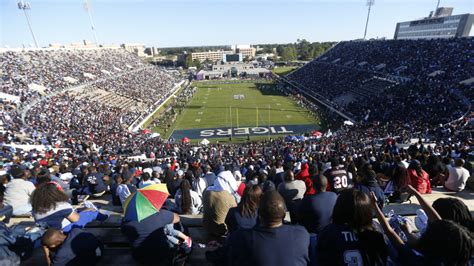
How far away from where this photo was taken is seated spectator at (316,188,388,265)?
2.57 metres

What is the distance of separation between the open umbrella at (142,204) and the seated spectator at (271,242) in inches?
64.9

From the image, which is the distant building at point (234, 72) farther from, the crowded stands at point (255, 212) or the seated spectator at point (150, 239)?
the seated spectator at point (150, 239)

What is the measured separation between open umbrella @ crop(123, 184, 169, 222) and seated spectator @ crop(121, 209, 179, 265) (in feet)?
0.19

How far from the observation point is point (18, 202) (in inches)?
228

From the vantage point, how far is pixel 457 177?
268 inches

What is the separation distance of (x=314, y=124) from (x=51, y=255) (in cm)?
3486

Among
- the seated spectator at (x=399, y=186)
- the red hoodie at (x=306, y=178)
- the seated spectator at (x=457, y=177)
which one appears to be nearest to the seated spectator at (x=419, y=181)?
the seated spectator at (x=399, y=186)

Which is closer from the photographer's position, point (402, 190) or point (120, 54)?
point (402, 190)

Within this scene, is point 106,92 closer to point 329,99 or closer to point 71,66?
point 71,66

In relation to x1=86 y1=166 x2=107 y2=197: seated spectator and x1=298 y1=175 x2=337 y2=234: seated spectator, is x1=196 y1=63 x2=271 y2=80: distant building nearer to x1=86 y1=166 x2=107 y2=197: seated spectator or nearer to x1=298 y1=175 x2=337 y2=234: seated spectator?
x1=86 y1=166 x2=107 y2=197: seated spectator

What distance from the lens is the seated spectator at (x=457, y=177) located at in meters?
6.73

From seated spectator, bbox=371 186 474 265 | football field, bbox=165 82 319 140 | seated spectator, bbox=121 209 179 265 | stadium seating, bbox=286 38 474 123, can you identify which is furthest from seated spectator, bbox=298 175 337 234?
football field, bbox=165 82 319 140

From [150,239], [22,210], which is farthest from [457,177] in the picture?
[22,210]

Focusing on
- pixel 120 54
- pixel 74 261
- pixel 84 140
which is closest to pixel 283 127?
pixel 84 140
